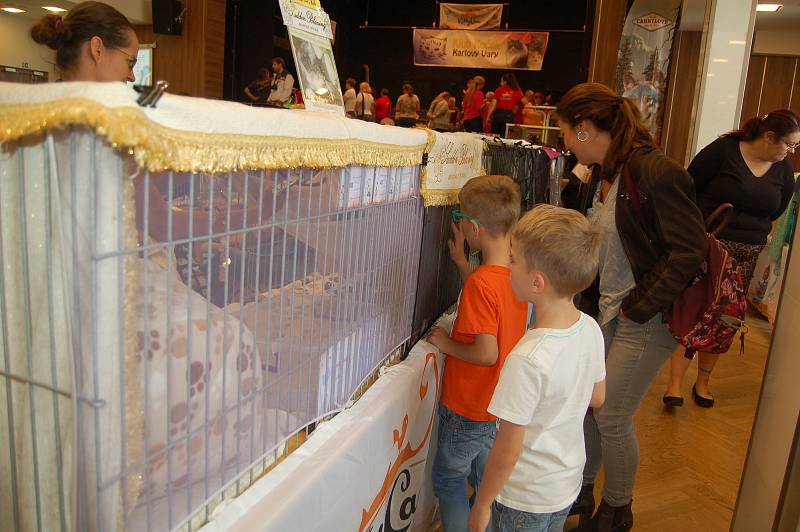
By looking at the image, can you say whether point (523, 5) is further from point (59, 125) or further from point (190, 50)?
point (59, 125)

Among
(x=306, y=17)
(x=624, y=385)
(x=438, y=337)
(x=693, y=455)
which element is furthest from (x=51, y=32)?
(x=693, y=455)

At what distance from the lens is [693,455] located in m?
2.89

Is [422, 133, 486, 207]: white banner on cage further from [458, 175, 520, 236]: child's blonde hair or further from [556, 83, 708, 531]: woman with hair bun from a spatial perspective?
[556, 83, 708, 531]: woman with hair bun

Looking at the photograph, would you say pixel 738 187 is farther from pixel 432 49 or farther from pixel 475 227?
pixel 432 49

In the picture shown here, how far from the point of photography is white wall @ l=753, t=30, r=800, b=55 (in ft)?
31.6

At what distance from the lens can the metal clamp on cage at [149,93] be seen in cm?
61

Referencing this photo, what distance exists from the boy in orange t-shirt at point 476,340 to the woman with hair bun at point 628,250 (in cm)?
36

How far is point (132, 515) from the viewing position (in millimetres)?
756

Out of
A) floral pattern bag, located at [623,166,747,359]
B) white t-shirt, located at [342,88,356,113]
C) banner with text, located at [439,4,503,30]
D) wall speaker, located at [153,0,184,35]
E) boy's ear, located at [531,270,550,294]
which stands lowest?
floral pattern bag, located at [623,166,747,359]

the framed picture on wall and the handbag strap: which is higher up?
the framed picture on wall

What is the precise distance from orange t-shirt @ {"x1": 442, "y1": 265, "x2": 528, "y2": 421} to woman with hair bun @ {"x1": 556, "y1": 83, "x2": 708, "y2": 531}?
1.25ft

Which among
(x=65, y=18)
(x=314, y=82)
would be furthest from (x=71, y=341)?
(x=65, y=18)

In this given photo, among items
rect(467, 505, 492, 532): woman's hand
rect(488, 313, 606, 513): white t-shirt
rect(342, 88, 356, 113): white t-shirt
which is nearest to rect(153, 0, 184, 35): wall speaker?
rect(342, 88, 356, 113): white t-shirt

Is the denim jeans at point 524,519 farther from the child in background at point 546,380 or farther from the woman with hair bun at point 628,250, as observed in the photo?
the woman with hair bun at point 628,250
